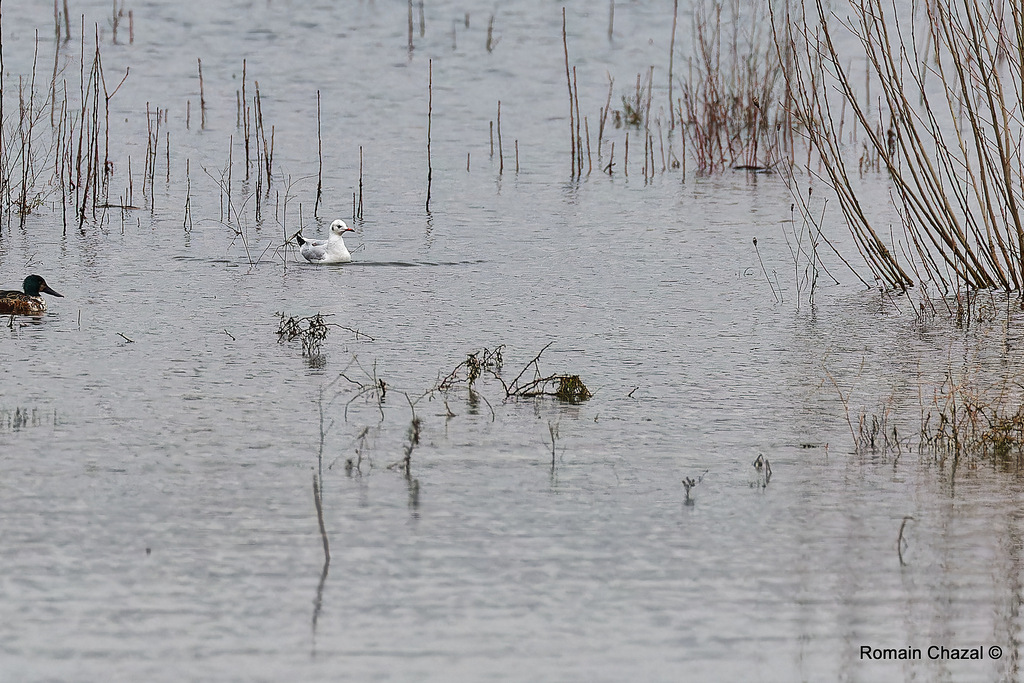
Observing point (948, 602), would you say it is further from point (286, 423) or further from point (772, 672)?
point (286, 423)

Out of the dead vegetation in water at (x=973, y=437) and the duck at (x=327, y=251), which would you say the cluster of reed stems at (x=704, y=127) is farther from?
the dead vegetation in water at (x=973, y=437)

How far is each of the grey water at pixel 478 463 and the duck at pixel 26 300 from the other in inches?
5.3

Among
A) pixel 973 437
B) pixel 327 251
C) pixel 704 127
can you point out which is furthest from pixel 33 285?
pixel 704 127

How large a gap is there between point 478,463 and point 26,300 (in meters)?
3.55

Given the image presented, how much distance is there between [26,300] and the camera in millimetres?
8062

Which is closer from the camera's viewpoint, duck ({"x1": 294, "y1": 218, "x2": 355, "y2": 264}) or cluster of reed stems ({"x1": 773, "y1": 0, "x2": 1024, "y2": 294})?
cluster of reed stems ({"x1": 773, "y1": 0, "x2": 1024, "y2": 294})

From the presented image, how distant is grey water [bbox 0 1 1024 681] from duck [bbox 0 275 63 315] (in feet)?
0.44

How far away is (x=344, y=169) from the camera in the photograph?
14.2 m

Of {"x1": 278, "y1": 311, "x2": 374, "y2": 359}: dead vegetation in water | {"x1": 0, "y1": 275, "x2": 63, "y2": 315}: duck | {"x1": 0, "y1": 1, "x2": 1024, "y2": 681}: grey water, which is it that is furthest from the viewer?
{"x1": 0, "y1": 275, "x2": 63, "y2": 315}: duck

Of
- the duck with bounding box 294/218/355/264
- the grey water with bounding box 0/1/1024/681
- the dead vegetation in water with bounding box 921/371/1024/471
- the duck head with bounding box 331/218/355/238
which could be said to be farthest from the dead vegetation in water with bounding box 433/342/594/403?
the duck head with bounding box 331/218/355/238

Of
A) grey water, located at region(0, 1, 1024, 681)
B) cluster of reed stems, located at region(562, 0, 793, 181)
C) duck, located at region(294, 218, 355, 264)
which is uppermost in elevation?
cluster of reed stems, located at region(562, 0, 793, 181)

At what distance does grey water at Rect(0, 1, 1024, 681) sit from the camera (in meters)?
3.96

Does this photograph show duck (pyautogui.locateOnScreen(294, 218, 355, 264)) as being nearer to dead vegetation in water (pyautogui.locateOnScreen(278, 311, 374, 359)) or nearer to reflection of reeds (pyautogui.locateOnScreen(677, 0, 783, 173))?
dead vegetation in water (pyautogui.locateOnScreen(278, 311, 374, 359))

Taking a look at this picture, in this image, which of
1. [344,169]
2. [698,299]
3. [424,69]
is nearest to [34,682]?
[698,299]
